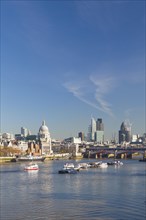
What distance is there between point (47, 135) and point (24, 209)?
110 metres

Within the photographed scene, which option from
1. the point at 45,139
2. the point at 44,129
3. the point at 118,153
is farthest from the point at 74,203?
the point at 44,129

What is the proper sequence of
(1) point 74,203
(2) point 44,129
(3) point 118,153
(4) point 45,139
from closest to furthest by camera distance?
(1) point 74,203
(3) point 118,153
(4) point 45,139
(2) point 44,129

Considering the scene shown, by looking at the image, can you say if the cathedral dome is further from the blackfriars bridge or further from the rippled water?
the rippled water

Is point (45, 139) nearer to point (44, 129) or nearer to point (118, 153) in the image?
point (44, 129)

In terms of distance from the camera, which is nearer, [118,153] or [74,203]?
[74,203]

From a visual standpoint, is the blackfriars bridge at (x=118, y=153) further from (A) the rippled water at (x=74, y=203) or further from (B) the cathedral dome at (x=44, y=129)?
(A) the rippled water at (x=74, y=203)

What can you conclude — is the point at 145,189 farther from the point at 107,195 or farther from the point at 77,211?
the point at 77,211

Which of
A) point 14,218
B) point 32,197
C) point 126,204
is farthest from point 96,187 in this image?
point 14,218

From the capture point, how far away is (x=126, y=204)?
1858cm

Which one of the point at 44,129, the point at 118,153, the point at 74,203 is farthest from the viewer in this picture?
the point at 44,129

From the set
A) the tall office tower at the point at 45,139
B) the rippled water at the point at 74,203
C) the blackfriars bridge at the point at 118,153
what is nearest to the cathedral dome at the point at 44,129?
the tall office tower at the point at 45,139

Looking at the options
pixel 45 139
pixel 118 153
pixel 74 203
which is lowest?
pixel 74 203

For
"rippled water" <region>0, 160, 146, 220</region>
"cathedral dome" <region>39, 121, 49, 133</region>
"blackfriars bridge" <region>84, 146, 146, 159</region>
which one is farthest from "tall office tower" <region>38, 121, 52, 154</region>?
"rippled water" <region>0, 160, 146, 220</region>

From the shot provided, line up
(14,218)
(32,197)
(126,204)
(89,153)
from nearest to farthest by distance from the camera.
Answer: (14,218)
(126,204)
(32,197)
(89,153)
